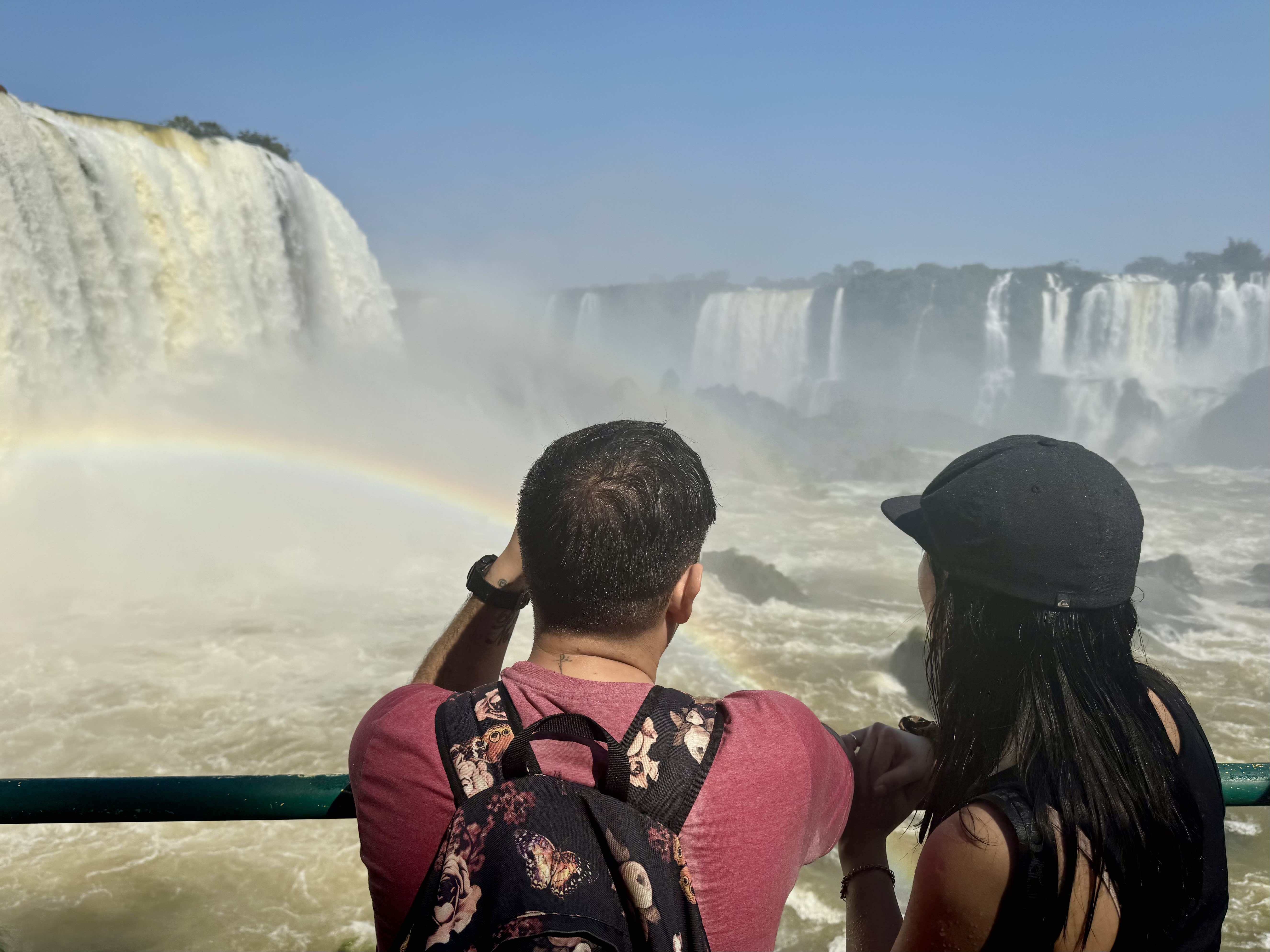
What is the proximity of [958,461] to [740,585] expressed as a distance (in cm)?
1130

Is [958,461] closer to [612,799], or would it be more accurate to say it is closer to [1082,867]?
[1082,867]

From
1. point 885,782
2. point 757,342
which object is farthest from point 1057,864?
point 757,342

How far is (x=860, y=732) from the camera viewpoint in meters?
1.32

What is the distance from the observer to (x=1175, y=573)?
1333 cm

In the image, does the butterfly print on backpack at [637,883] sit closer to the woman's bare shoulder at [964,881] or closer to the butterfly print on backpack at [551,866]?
the butterfly print on backpack at [551,866]

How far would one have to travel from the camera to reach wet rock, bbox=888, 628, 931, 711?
8.68m

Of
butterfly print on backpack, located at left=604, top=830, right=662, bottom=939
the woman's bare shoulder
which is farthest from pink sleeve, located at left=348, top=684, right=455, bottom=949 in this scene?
the woman's bare shoulder

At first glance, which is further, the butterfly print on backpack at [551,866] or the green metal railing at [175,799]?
the green metal railing at [175,799]

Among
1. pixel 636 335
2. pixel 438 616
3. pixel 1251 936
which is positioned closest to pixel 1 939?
pixel 1251 936

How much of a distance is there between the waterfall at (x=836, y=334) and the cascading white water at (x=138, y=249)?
2129 cm

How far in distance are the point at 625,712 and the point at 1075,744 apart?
579 millimetres

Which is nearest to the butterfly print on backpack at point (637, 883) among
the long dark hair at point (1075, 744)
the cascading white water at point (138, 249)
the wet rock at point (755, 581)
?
the long dark hair at point (1075, 744)

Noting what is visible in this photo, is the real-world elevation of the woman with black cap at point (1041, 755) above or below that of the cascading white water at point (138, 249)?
below

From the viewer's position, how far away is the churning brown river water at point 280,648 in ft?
17.4
